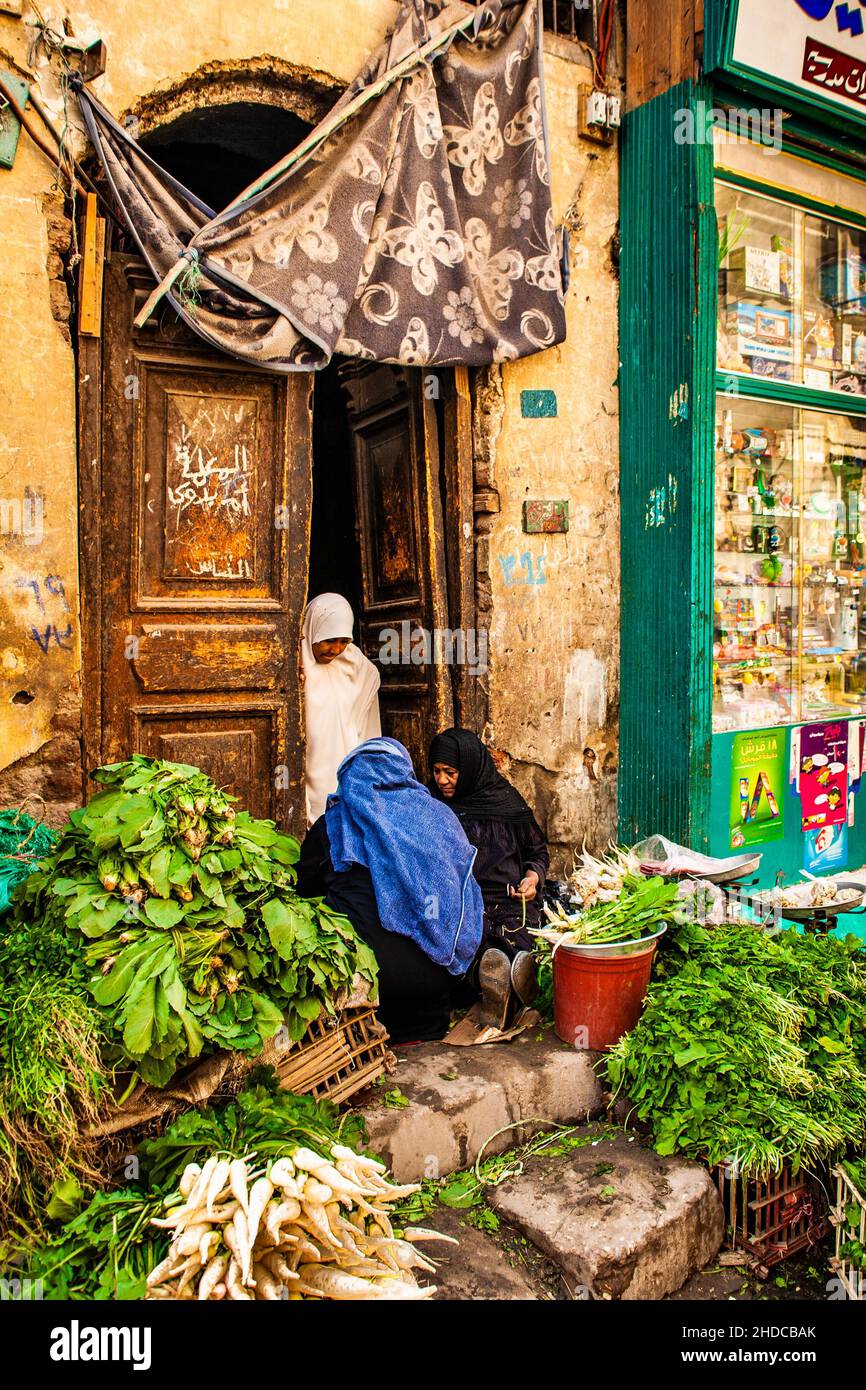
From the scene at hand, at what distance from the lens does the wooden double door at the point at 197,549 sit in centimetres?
407

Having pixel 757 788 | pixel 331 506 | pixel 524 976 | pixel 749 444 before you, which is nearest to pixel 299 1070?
pixel 524 976

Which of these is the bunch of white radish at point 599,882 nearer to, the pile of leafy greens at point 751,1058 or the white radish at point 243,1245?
the pile of leafy greens at point 751,1058

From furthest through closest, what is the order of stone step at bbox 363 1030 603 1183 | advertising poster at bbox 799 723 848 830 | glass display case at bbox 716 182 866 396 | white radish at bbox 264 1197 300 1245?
advertising poster at bbox 799 723 848 830
glass display case at bbox 716 182 866 396
stone step at bbox 363 1030 603 1183
white radish at bbox 264 1197 300 1245

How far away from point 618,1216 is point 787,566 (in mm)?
4432

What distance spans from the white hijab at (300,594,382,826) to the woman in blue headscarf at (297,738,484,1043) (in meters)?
1.07

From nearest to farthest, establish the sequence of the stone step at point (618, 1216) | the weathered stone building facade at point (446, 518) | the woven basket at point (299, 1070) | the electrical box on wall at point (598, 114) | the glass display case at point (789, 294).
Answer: the woven basket at point (299, 1070) → the stone step at point (618, 1216) → the weathered stone building facade at point (446, 518) → the electrical box on wall at point (598, 114) → the glass display case at point (789, 294)

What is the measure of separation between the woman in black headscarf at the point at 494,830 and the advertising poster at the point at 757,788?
4.74ft

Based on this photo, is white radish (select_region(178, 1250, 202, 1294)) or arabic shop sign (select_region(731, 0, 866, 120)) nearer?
white radish (select_region(178, 1250, 202, 1294))

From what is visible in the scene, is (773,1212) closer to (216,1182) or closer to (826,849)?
(216,1182)

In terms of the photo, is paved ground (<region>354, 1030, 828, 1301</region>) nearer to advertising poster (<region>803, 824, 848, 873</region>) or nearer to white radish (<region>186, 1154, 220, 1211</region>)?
white radish (<region>186, 1154, 220, 1211</region>)

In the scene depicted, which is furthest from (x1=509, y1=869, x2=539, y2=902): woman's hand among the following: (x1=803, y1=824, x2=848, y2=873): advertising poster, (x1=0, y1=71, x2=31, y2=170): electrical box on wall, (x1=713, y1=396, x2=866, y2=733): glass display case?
(x1=0, y1=71, x2=31, y2=170): electrical box on wall

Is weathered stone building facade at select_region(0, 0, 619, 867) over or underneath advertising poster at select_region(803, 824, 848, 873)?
over

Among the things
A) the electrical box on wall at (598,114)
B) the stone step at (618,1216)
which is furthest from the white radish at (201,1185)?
the electrical box on wall at (598,114)

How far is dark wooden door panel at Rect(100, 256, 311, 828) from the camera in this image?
13.5 ft
